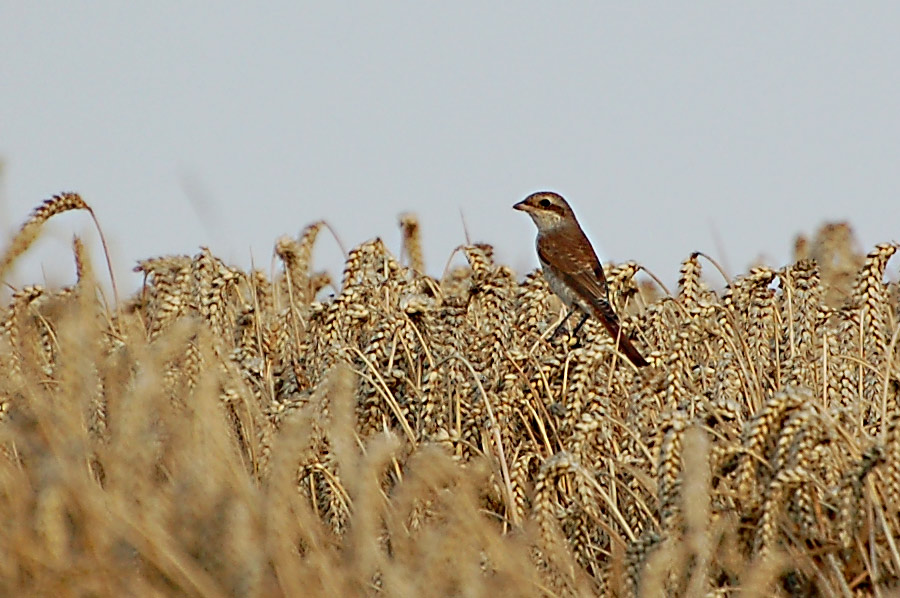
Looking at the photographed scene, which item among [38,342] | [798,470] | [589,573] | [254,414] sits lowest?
[589,573]

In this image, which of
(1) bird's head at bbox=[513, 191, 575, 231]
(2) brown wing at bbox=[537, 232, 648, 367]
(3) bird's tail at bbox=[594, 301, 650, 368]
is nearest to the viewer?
(3) bird's tail at bbox=[594, 301, 650, 368]

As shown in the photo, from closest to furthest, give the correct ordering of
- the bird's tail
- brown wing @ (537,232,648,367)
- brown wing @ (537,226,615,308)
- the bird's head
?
the bird's tail, brown wing @ (537,232,648,367), brown wing @ (537,226,615,308), the bird's head

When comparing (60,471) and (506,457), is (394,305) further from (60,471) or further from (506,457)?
(60,471)

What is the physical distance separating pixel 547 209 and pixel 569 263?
1.44m

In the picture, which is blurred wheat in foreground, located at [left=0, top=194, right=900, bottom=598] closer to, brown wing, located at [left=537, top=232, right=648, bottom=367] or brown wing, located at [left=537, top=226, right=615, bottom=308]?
brown wing, located at [left=537, top=232, right=648, bottom=367]

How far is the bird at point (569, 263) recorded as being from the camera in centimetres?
661

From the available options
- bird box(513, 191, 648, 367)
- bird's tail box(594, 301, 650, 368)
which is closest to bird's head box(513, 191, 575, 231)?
bird box(513, 191, 648, 367)

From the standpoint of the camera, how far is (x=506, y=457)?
5.23 meters

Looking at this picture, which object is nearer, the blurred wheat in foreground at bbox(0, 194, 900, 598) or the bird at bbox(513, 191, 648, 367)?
the blurred wheat in foreground at bbox(0, 194, 900, 598)

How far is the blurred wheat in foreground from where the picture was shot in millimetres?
3670

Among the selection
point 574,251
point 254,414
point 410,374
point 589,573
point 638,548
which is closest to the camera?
point 638,548

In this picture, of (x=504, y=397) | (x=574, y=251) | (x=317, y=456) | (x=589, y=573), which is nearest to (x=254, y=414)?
(x=317, y=456)

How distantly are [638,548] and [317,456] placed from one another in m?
1.57

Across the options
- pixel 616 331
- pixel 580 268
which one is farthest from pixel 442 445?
pixel 580 268
